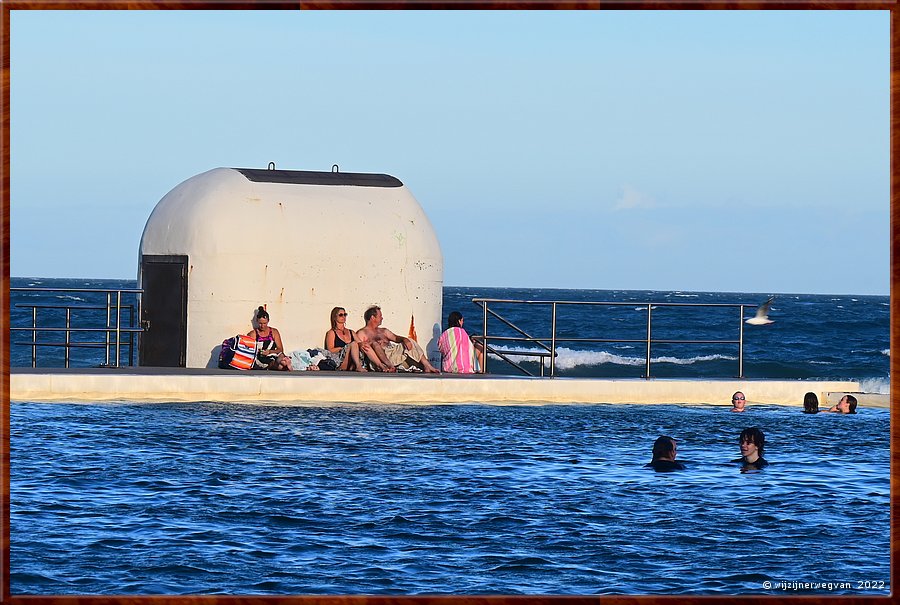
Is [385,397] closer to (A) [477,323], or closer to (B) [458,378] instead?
(B) [458,378]

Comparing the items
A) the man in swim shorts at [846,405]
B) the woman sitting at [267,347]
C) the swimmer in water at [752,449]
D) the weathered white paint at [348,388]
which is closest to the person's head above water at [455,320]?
the weathered white paint at [348,388]

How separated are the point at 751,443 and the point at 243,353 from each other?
8.42 meters

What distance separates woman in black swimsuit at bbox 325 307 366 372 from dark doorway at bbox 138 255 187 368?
216cm

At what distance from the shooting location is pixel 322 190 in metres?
19.8

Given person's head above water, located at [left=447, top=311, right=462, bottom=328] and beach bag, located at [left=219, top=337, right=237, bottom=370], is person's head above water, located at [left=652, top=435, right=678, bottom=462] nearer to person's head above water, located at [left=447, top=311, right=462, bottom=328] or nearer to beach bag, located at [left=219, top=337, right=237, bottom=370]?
person's head above water, located at [left=447, top=311, right=462, bottom=328]

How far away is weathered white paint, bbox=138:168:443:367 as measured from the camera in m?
19.0

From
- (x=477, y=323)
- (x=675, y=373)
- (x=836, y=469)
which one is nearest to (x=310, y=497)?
(x=836, y=469)

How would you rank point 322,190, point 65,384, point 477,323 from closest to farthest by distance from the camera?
point 65,384
point 322,190
point 477,323

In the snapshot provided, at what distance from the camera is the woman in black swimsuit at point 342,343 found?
18.7m

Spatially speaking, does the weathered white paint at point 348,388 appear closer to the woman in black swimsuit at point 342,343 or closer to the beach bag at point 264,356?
the woman in black swimsuit at point 342,343

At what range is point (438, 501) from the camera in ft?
35.5

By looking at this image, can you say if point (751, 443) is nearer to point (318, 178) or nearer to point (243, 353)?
point (243, 353)

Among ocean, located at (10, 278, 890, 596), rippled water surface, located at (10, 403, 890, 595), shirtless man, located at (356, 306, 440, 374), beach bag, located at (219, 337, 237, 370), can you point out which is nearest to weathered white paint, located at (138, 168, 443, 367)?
beach bag, located at (219, 337, 237, 370)

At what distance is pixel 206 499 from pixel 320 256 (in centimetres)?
875
